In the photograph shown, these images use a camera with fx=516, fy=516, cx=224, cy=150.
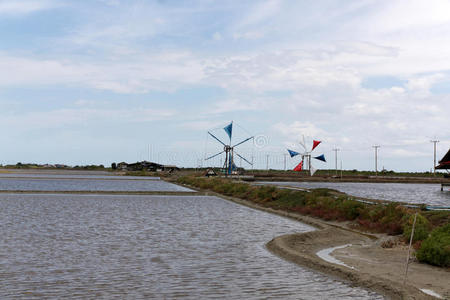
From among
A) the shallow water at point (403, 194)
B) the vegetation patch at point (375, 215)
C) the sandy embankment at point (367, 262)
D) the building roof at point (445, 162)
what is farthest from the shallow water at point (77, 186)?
the sandy embankment at point (367, 262)

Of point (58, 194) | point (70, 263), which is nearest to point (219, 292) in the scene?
point (70, 263)

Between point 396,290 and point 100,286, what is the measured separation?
6.49 meters

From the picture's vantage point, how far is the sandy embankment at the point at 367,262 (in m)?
11.6

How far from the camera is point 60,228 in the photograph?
2211 centimetres

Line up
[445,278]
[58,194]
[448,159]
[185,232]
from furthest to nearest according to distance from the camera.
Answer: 1. [448,159]
2. [58,194]
3. [185,232]
4. [445,278]

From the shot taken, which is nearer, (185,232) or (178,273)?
(178,273)

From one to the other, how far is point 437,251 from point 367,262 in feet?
6.40

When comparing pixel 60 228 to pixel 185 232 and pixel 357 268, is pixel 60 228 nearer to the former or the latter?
pixel 185 232

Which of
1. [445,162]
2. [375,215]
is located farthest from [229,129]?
[375,215]

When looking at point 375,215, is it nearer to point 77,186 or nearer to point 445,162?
point 77,186

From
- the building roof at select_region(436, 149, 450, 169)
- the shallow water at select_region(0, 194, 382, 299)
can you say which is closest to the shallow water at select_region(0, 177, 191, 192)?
the shallow water at select_region(0, 194, 382, 299)

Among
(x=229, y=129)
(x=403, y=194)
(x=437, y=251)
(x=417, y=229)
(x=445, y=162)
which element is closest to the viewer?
(x=437, y=251)

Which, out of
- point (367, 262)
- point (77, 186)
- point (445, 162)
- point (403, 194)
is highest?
point (445, 162)

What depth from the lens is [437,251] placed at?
46.3ft
